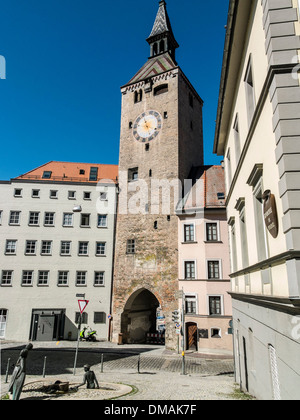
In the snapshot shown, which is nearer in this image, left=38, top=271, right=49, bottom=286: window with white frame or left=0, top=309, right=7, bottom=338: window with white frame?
left=0, top=309, right=7, bottom=338: window with white frame

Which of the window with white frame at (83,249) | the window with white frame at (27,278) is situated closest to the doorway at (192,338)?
the window with white frame at (83,249)

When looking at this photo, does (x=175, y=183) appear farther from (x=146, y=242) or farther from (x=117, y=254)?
(x=117, y=254)

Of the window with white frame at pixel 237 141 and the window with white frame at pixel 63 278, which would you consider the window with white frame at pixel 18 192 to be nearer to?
the window with white frame at pixel 63 278

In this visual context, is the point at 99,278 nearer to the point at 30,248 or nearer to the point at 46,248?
the point at 46,248

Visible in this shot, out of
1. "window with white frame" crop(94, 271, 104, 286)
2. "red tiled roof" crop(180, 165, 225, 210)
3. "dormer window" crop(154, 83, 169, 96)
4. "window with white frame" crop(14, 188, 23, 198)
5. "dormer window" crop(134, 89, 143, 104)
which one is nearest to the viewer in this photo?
"red tiled roof" crop(180, 165, 225, 210)

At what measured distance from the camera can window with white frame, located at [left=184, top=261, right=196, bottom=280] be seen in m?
25.7

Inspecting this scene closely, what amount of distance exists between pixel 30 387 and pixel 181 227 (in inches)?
741

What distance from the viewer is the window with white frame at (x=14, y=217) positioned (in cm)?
3227

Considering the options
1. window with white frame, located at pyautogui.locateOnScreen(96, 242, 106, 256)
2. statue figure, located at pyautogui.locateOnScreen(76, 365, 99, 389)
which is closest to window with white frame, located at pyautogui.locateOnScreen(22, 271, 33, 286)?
window with white frame, located at pyautogui.locateOnScreen(96, 242, 106, 256)

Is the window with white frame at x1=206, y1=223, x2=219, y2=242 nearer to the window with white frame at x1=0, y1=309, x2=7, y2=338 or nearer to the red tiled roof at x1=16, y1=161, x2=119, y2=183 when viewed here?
the red tiled roof at x1=16, y1=161, x2=119, y2=183

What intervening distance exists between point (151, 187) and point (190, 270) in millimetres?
9455

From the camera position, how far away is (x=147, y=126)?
33.2 m

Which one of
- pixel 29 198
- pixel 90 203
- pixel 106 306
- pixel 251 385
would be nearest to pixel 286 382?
pixel 251 385

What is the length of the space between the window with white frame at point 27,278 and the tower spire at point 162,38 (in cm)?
2982
